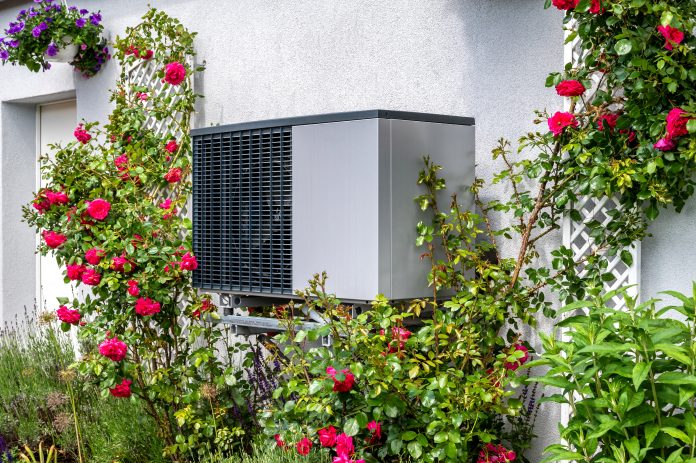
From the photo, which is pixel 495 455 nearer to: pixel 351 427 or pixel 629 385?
pixel 351 427

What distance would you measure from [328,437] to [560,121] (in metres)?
1.65

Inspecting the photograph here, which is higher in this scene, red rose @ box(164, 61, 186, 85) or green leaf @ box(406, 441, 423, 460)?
red rose @ box(164, 61, 186, 85)

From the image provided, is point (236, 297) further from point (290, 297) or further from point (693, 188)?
point (693, 188)

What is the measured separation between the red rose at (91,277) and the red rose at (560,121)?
2574 millimetres

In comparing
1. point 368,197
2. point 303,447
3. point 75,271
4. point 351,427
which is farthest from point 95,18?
point 351,427

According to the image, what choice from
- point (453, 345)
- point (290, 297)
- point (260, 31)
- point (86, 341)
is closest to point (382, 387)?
point (453, 345)

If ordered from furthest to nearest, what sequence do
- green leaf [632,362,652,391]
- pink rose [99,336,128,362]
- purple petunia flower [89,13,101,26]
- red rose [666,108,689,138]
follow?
purple petunia flower [89,13,101,26], pink rose [99,336,128,362], red rose [666,108,689,138], green leaf [632,362,652,391]

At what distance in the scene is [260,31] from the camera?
5.86 m

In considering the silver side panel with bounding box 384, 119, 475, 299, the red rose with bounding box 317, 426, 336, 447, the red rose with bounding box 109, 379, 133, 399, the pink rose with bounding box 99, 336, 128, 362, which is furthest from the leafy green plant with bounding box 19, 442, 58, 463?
the silver side panel with bounding box 384, 119, 475, 299

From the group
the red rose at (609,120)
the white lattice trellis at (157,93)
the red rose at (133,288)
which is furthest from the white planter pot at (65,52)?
the red rose at (609,120)

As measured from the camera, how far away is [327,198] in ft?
14.2

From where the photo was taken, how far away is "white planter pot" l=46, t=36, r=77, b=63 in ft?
22.7

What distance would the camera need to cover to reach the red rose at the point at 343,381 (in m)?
3.90

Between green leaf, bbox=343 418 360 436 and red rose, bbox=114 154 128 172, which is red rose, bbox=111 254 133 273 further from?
green leaf, bbox=343 418 360 436
